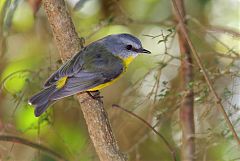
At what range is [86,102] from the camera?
235cm

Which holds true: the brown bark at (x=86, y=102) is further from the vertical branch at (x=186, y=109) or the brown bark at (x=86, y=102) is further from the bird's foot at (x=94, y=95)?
the vertical branch at (x=186, y=109)

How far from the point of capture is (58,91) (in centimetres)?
236

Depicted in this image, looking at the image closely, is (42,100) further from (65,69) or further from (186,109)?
(186,109)

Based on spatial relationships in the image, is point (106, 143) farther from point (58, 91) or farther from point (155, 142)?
point (155, 142)

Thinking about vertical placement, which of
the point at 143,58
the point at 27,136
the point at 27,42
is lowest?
the point at 27,136

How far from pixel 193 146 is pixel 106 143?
1.61 ft

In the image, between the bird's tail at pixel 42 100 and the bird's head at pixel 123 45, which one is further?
the bird's head at pixel 123 45

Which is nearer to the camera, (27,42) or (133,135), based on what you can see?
(133,135)

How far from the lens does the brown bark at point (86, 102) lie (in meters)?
2.10

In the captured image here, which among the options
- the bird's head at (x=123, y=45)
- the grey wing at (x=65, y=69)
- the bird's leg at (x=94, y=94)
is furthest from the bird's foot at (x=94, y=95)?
the bird's head at (x=123, y=45)

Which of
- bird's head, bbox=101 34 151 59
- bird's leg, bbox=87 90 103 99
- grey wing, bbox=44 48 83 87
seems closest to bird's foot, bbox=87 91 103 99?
bird's leg, bbox=87 90 103 99

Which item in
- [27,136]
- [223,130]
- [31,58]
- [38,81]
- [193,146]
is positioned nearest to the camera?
[223,130]

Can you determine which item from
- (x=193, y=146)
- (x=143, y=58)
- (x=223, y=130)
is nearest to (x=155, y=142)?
(x=143, y=58)

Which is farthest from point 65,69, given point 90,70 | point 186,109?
point 186,109
